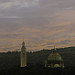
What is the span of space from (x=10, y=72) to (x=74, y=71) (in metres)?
31.8

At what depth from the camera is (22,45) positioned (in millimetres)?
137875

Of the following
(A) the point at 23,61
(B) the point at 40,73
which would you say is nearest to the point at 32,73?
(B) the point at 40,73

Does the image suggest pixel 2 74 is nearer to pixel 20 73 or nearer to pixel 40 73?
pixel 20 73

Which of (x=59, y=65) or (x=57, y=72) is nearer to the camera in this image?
(x=57, y=72)

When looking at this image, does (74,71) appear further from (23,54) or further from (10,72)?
(23,54)

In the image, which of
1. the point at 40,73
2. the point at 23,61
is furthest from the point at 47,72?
the point at 23,61

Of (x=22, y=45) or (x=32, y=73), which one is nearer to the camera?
(x=32, y=73)

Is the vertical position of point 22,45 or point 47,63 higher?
point 22,45

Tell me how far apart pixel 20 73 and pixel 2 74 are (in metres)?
8.79

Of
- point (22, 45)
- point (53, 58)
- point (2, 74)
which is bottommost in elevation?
point (2, 74)

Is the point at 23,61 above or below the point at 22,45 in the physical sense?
below

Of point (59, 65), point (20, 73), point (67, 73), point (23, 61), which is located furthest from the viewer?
point (23, 61)

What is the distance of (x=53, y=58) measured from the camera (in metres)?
114

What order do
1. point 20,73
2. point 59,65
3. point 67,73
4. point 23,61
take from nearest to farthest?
point 67,73
point 20,73
point 59,65
point 23,61
